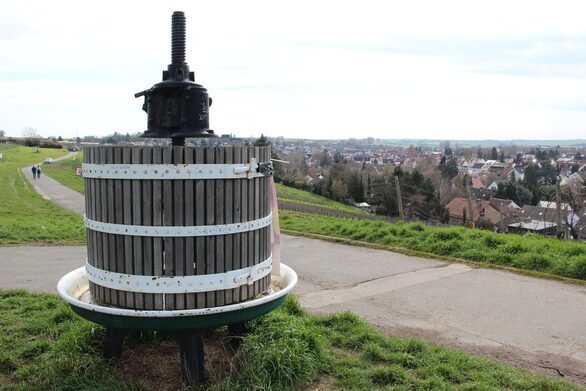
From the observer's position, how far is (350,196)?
60.1m

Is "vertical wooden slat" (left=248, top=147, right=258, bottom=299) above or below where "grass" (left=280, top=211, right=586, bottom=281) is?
above

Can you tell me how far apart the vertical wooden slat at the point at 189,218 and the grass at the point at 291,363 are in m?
0.71

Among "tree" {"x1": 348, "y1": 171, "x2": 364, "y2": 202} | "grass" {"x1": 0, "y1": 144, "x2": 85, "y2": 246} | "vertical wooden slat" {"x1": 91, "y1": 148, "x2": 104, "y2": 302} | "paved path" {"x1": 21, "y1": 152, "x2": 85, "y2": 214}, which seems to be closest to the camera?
"vertical wooden slat" {"x1": 91, "y1": 148, "x2": 104, "y2": 302}

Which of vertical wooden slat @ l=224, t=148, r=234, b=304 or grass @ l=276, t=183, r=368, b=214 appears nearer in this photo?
vertical wooden slat @ l=224, t=148, r=234, b=304

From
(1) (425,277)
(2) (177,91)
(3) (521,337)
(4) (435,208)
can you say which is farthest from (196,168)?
(4) (435,208)

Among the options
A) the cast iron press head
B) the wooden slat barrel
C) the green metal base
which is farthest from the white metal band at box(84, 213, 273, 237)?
the cast iron press head

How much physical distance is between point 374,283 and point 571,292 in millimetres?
2587

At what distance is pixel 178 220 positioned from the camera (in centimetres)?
361

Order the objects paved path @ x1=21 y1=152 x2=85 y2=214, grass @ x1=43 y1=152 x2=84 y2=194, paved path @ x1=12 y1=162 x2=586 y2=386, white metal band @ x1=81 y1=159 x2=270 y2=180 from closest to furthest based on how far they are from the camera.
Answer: white metal band @ x1=81 y1=159 x2=270 y2=180 → paved path @ x1=12 y1=162 x2=586 y2=386 → paved path @ x1=21 y1=152 x2=85 y2=214 → grass @ x1=43 y1=152 x2=84 y2=194

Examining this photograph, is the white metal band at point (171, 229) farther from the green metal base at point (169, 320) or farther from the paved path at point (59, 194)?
the paved path at point (59, 194)

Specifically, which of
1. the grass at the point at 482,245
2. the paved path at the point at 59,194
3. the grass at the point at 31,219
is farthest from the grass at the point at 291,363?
the paved path at the point at 59,194

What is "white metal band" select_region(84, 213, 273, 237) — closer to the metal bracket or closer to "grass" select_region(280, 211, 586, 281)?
the metal bracket

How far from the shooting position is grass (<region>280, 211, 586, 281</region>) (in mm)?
8094

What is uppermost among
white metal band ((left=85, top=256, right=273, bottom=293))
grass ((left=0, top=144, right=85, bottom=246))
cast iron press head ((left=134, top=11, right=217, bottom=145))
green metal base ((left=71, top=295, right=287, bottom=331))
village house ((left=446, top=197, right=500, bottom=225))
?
cast iron press head ((left=134, top=11, right=217, bottom=145))
